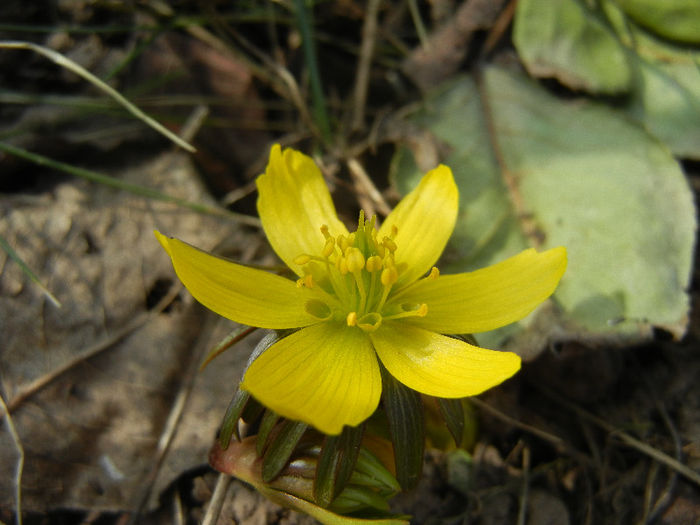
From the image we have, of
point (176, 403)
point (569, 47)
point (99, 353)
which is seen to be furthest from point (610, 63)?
point (99, 353)

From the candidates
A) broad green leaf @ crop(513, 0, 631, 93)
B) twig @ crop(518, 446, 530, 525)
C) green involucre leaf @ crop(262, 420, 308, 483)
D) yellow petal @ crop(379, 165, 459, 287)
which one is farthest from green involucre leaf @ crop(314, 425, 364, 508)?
broad green leaf @ crop(513, 0, 631, 93)

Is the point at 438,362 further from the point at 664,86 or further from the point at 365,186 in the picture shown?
the point at 664,86

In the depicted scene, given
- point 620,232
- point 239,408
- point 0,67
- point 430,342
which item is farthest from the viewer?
point 0,67

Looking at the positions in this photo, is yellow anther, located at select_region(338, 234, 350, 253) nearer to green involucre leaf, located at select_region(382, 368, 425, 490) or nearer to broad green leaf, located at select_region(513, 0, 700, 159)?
green involucre leaf, located at select_region(382, 368, 425, 490)

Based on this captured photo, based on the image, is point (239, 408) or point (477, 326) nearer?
point (239, 408)

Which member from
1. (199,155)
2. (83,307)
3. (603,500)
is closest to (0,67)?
(199,155)

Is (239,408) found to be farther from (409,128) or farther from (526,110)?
(526,110)

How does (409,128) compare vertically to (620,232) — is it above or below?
above
